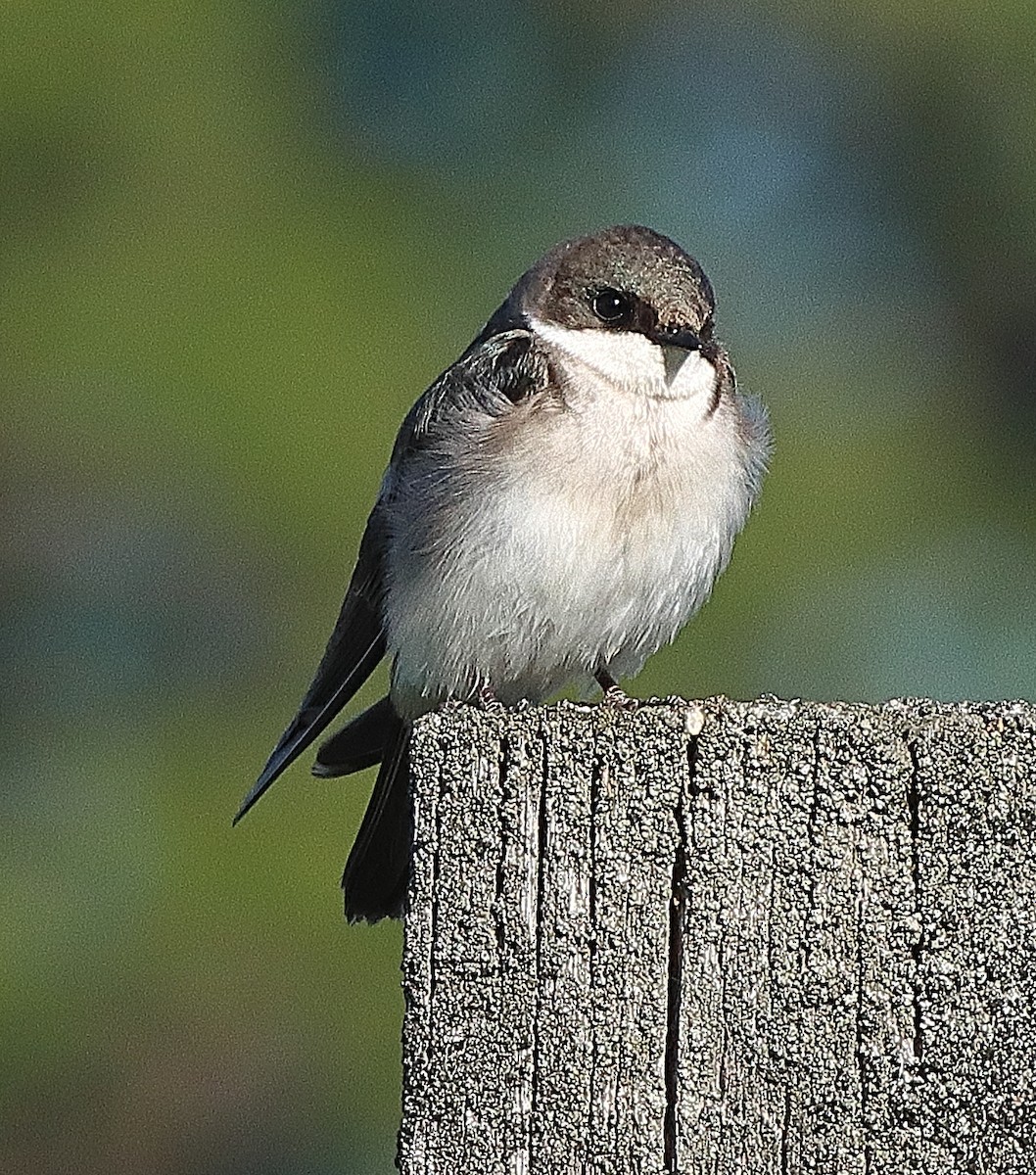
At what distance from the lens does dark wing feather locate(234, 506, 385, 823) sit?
333 centimetres

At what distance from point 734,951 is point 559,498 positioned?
160 centimetres

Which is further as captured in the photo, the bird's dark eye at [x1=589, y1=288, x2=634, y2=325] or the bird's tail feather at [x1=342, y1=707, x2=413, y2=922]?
the bird's dark eye at [x1=589, y1=288, x2=634, y2=325]

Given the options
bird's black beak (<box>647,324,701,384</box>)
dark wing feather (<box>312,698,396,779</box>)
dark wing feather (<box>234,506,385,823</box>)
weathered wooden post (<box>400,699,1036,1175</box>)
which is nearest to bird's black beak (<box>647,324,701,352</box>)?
bird's black beak (<box>647,324,701,384</box>)

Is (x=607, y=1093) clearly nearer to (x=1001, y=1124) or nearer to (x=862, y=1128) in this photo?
(x=862, y=1128)

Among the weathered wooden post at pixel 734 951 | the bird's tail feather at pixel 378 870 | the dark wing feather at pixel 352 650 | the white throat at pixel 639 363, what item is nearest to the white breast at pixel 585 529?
the white throat at pixel 639 363

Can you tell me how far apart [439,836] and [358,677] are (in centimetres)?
184

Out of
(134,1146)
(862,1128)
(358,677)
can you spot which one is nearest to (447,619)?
(358,677)

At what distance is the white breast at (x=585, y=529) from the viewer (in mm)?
3111

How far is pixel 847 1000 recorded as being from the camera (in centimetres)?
154

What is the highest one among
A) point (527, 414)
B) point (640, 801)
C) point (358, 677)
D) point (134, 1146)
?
point (527, 414)

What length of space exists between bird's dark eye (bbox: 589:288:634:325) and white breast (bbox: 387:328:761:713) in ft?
0.13

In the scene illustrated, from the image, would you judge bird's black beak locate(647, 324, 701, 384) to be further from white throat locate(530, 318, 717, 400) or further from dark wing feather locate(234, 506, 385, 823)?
dark wing feather locate(234, 506, 385, 823)

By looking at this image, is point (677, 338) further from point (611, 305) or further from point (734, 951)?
point (734, 951)

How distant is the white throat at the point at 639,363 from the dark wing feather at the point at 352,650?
0.50m
